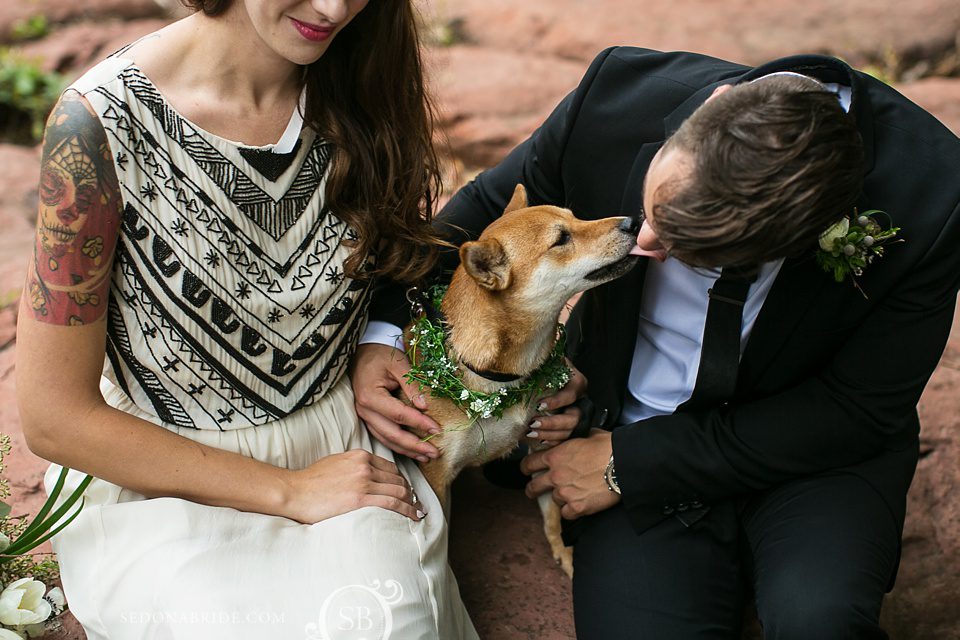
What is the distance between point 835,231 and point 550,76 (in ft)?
13.8

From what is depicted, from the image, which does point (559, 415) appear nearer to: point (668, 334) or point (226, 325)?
point (668, 334)

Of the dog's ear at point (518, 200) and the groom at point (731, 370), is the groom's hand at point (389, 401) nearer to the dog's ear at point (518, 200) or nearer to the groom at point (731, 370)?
the groom at point (731, 370)

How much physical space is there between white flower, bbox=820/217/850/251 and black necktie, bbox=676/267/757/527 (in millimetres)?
185

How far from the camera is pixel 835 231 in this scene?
86.0 inches

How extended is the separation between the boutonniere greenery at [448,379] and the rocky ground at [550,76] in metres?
0.63

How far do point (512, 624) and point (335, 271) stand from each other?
4.02 ft

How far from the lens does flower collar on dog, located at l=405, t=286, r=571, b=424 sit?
262 cm

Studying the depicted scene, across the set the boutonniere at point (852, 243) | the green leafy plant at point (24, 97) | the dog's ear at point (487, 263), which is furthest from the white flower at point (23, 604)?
the green leafy plant at point (24, 97)

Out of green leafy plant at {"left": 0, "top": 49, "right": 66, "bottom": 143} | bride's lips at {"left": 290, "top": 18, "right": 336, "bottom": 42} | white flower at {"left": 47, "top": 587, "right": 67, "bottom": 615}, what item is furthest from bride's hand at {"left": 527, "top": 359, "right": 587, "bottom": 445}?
green leafy plant at {"left": 0, "top": 49, "right": 66, "bottom": 143}

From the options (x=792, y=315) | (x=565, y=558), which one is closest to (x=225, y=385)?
(x=565, y=558)

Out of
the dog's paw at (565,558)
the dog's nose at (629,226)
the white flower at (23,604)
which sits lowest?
the dog's paw at (565,558)

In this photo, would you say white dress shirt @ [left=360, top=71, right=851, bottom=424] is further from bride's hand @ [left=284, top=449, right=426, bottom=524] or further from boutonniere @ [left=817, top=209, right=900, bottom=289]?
bride's hand @ [left=284, top=449, right=426, bottom=524]

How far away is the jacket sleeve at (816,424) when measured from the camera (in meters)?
2.42

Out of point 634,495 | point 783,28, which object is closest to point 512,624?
point 634,495
